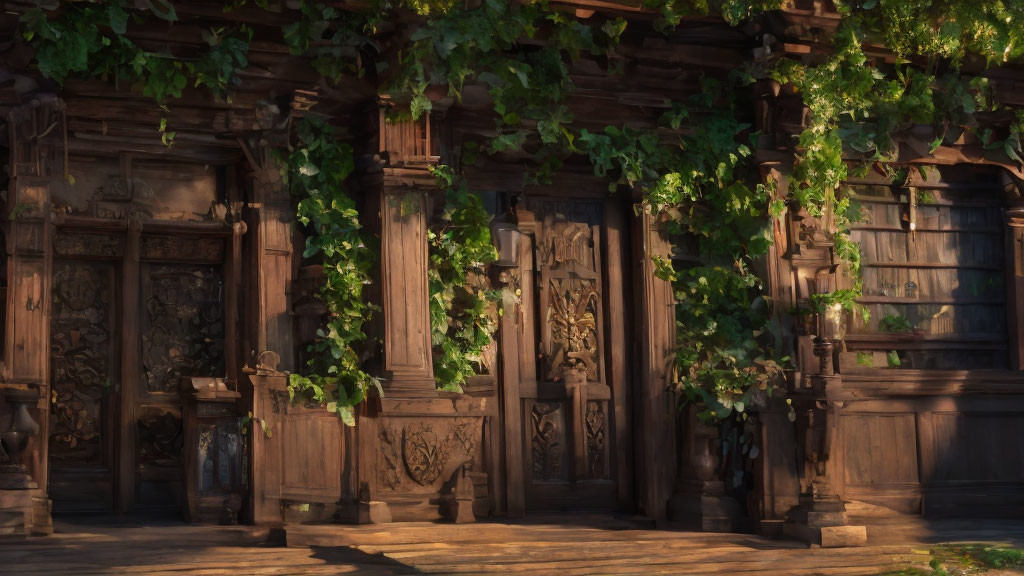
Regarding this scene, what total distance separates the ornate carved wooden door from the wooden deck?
0.86 meters

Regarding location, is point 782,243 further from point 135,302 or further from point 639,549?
point 135,302

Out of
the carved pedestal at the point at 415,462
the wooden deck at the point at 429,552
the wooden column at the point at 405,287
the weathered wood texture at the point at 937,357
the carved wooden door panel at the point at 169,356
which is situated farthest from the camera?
the weathered wood texture at the point at 937,357

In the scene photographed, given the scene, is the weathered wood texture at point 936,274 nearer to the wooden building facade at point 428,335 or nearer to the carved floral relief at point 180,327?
the wooden building facade at point 428,335

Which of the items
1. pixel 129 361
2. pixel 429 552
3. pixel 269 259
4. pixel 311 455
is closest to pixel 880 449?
pixel 429 552

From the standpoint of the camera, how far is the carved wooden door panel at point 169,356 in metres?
9.94

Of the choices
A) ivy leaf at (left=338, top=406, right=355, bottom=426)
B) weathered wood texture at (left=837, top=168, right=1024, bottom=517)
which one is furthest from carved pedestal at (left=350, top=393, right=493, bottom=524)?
weathered wood texture at (left=837, top=168, right=1024, bottom=517)

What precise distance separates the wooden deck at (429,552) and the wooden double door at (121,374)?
620mm

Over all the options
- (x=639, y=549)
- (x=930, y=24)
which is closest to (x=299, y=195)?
(x=639, y=549)

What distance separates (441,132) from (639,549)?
11.0 feet

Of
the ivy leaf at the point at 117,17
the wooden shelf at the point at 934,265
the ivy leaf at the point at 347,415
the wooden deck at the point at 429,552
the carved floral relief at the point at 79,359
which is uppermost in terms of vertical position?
the ivy leaf at the point at 117,17

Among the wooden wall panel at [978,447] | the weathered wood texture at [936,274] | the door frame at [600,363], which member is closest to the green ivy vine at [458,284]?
the door frame at [600,363]

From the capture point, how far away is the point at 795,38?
10.5 m

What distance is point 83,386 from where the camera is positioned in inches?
388

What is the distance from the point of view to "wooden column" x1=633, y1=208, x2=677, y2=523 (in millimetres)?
10781
